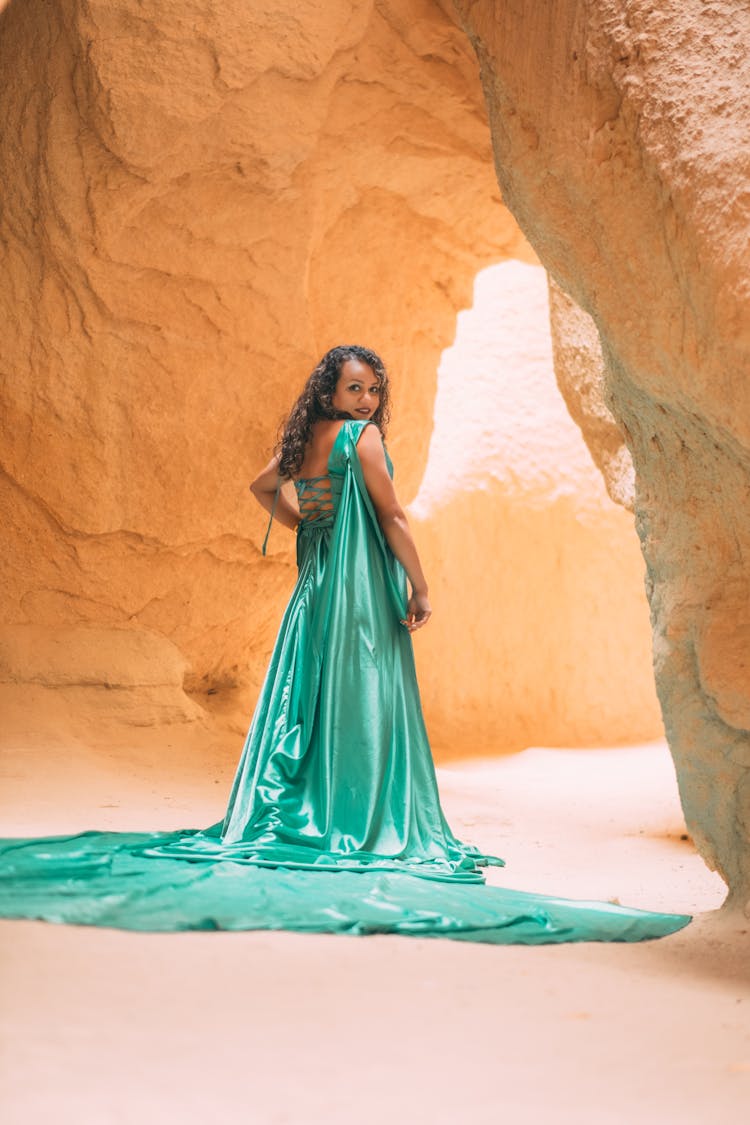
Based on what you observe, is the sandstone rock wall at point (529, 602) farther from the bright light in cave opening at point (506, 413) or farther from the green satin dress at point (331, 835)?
the green satin dress at point (331, 835)

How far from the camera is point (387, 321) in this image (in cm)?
643

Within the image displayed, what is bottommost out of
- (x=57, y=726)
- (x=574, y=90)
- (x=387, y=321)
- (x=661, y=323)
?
(x=57, y=726)

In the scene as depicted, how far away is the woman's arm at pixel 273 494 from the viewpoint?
4598mm

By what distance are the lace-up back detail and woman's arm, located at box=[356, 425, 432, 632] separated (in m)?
0.17

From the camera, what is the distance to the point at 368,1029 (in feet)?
6.51

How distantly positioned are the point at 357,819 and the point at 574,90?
2293 mm

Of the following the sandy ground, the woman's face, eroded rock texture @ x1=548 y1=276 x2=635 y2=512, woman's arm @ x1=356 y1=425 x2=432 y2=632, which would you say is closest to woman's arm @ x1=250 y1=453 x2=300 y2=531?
the woman's face

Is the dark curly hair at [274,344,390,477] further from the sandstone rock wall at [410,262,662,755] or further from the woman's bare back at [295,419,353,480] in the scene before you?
the sandstone rock wall at [410,262,662,755]

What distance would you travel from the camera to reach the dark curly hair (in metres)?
4.48

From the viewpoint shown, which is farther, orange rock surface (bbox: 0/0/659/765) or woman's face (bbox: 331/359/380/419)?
orange rock surface (bbox: 0/0/659/765)

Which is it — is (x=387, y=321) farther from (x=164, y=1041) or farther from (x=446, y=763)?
(x=164, y=1041)

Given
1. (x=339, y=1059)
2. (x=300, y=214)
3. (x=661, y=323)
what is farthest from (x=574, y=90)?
(x=300, y=214)

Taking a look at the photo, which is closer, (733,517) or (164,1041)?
(164,1041)

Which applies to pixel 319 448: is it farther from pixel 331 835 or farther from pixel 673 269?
pixel 673 269
